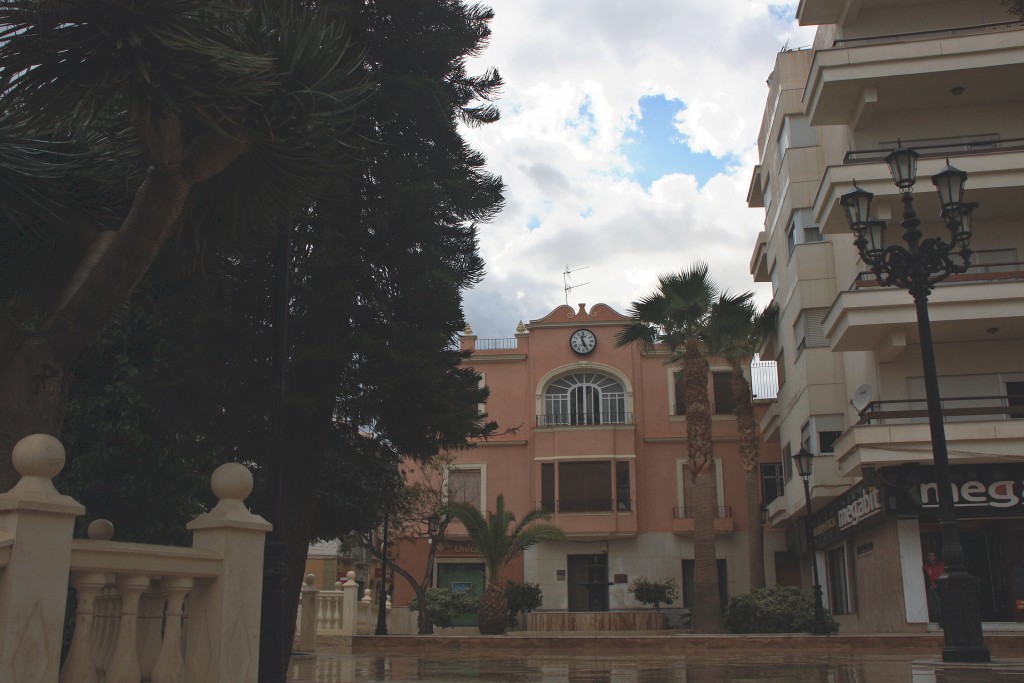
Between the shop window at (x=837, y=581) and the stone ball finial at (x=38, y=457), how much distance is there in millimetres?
24668

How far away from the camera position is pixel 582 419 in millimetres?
39281

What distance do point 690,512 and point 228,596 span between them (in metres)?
33.2

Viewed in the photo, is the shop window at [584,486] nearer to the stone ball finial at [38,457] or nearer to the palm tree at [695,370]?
the palm tree at [695,370]

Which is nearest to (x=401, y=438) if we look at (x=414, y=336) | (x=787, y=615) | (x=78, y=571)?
(x=414, y=336)

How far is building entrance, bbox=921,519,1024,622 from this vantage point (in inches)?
835

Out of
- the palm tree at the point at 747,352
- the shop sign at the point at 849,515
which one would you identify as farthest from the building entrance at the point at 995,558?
the palm tree at the point at 747,352

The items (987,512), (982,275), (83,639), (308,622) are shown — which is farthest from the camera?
(982,275)

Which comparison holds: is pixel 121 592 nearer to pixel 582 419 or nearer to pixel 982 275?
pixel 982 275

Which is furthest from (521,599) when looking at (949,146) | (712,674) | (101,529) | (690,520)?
(101,529)

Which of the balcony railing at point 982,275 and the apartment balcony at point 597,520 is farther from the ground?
the balcony railing at point 982,275

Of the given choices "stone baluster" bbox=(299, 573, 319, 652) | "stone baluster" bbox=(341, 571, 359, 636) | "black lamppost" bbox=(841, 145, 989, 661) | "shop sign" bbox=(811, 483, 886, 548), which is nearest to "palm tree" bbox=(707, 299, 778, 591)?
"shop sign" bbox=(811, 483, 886, 548)

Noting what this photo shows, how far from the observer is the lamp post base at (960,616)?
34.5 feet

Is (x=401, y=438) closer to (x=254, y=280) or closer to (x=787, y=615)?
(x=254, y=280)

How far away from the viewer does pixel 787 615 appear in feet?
78.9
